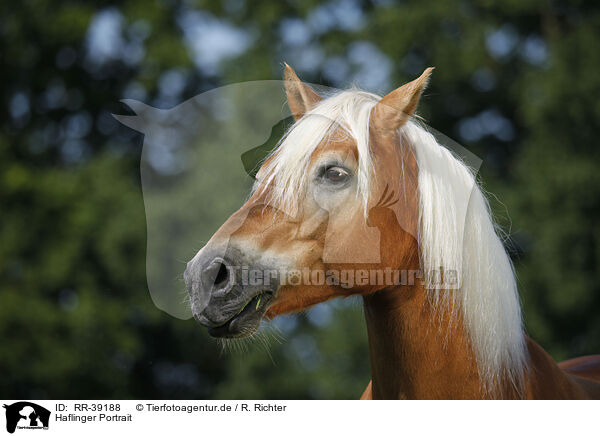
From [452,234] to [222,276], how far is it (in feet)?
2.44

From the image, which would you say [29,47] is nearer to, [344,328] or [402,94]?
[344,328]

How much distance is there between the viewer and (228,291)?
1.72 meters

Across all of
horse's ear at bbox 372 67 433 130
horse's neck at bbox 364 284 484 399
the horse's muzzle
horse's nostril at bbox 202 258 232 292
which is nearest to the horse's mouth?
the horse's muzzle

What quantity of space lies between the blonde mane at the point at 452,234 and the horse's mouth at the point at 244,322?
308 mm

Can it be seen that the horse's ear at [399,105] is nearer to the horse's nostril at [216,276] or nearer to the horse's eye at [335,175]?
the horse's eye at [335,175]

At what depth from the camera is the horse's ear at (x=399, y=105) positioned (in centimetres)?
183

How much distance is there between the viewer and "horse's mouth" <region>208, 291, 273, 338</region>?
179cm

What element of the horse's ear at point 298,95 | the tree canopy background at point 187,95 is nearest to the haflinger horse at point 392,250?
the horse's ear at point 298,95

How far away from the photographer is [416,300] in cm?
189

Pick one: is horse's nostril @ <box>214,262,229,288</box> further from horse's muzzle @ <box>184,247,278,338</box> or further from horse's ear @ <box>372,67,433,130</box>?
horse's ear @ <box>372,67,433,130</box>

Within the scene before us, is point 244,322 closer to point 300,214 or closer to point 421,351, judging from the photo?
point 300,214
